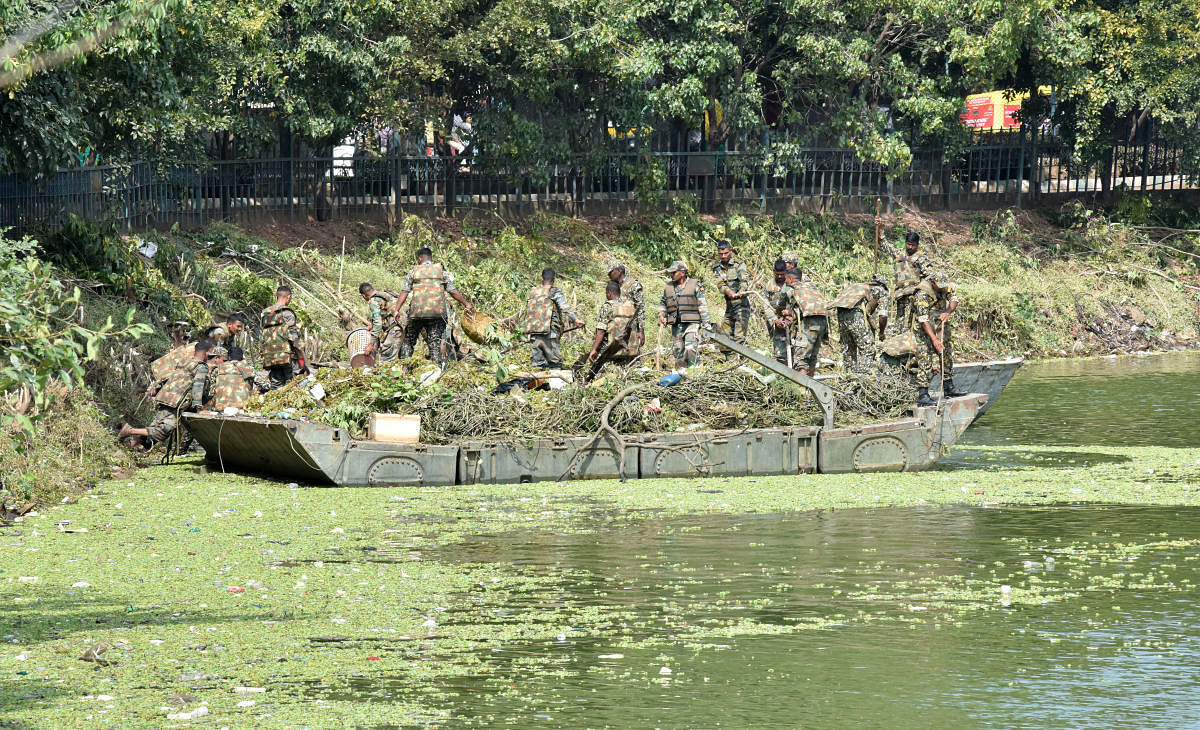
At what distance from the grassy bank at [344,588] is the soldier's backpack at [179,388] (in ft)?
2.33

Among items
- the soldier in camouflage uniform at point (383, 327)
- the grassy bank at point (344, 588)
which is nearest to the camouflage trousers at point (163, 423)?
the grassy bank at point (344, 588)

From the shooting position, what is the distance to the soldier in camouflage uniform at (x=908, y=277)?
1805 centimetres

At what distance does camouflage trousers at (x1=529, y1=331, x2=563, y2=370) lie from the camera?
63.8 ft

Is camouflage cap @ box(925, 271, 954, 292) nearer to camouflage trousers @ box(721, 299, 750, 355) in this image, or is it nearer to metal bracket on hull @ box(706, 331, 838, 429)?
metal bracket on hull @ box(706, 331, 838, 429)

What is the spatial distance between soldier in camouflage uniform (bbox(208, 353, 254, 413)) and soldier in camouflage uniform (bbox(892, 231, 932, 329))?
24.1 feet

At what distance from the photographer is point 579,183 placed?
3122 centimetres

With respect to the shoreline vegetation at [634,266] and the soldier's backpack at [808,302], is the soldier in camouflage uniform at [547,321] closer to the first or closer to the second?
the soldier's backpack at [808,302]

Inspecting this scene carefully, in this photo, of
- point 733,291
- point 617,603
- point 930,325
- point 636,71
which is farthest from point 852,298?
point 636,71

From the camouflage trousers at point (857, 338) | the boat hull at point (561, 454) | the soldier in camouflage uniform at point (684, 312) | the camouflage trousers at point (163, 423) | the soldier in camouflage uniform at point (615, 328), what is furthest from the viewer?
the soldier in camouflage uniform at point (684, 312)

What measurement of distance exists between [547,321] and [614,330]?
1391 mm

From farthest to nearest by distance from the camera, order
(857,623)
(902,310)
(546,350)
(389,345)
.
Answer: (389,345), (546,350), (902,310), (857,623)

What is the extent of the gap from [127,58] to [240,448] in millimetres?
5366

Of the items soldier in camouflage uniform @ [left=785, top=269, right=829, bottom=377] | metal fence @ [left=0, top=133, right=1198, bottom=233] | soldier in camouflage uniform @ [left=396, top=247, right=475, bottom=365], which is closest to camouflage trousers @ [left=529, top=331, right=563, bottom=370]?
soldier in camouflage uniform @ [left=396, top=247, right=475, bottom=365]

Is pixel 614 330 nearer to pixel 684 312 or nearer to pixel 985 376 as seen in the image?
pixel 684 312
